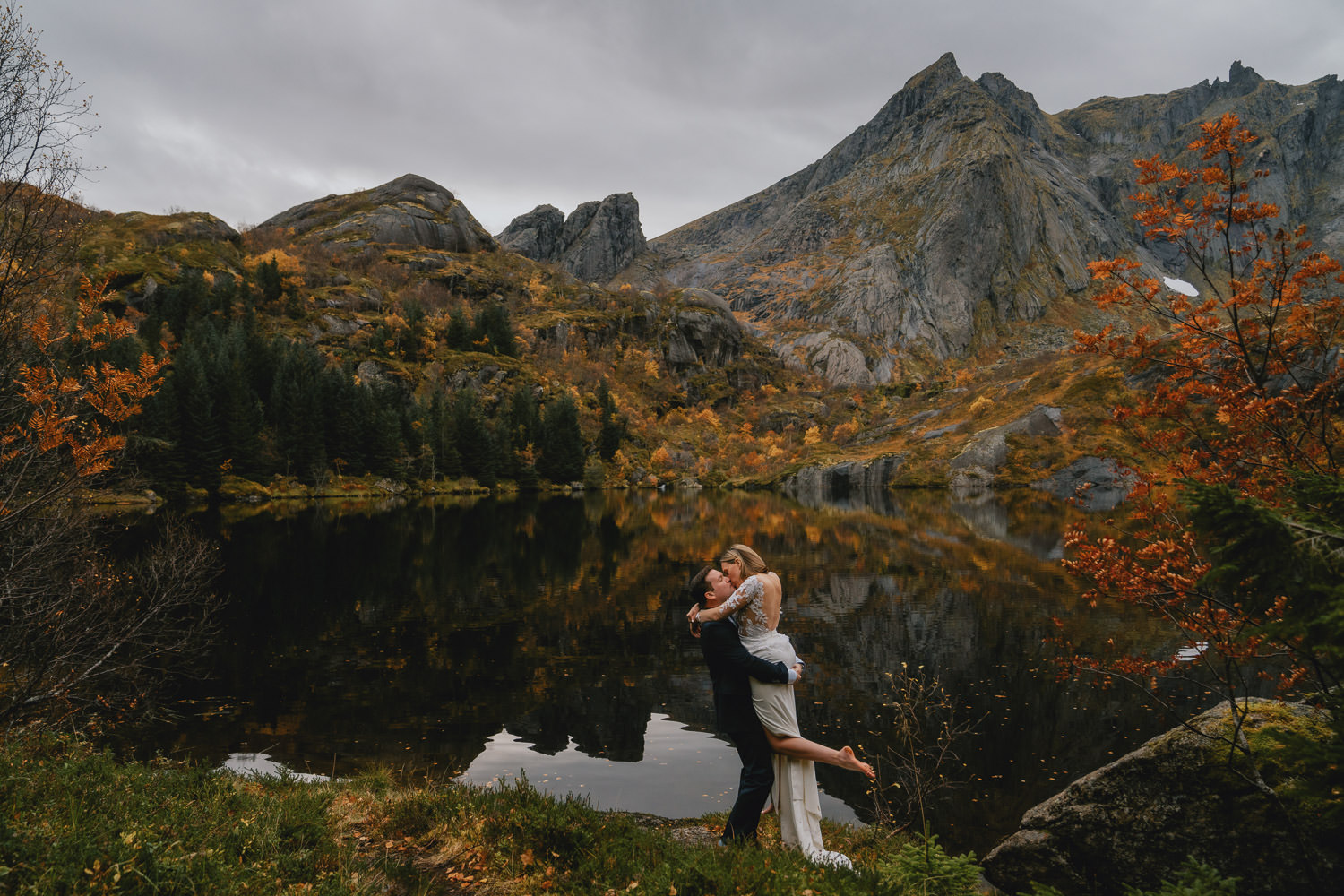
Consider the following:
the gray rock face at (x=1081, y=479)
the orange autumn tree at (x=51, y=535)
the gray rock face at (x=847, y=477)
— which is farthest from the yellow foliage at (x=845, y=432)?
the orange autumn tree at (x=51, y=535)

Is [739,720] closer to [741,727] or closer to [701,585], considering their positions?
[741,727]

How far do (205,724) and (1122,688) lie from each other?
21696 mm

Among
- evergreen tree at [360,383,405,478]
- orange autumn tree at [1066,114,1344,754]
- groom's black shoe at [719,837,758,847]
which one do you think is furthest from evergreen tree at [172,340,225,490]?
orange autumn tree at [1066,114,1344,754]

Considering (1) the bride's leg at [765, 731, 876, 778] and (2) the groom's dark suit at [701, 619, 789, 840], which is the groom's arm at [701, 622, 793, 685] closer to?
(2) the groom's dark suit at [701, 619, 789, 840]

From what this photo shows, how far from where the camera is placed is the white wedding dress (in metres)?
6.16

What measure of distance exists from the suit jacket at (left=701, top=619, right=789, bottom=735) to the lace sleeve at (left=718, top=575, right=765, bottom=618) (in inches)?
7.7

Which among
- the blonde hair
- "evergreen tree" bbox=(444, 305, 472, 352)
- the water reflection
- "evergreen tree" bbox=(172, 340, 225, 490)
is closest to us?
the blonde hair

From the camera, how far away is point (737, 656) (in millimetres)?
6211

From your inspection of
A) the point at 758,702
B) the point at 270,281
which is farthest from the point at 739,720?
the point at 270,281

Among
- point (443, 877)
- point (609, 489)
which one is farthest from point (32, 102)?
point (609, 489)

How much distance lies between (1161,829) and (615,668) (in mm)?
14055

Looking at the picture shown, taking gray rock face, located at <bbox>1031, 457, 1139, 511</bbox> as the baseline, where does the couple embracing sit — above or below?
below

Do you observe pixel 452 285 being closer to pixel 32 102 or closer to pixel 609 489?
pixel 609 489

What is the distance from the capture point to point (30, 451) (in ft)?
30.7
